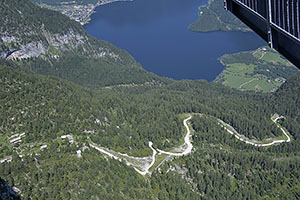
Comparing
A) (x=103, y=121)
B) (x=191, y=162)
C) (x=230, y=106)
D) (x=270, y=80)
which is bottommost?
(x=270, y=80)

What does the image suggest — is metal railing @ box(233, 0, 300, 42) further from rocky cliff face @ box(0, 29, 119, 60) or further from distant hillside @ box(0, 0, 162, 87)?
rocky cliff face @ box(0, 29, 119, 60)

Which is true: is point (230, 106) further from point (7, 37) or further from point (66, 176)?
point (7, 37)

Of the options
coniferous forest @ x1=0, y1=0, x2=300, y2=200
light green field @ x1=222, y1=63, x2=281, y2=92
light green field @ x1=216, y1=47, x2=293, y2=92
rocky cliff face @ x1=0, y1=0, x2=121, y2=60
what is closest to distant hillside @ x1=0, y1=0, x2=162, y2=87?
rocky cliff face @ x1=0, y1=0, x2=121, y2=60

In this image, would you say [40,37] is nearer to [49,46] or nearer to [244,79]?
[49,46]

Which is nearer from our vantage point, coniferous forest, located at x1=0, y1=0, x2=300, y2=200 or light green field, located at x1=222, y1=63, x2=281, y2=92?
coniferous forest, located at x1=0, y1=0, x2=300, y2=200

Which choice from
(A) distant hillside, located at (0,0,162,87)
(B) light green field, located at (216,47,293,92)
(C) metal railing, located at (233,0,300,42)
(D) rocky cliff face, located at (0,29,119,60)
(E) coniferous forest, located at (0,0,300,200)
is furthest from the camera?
(B) light green field, located at (216,47,293,92)

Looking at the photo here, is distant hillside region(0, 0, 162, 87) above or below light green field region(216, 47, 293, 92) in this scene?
above

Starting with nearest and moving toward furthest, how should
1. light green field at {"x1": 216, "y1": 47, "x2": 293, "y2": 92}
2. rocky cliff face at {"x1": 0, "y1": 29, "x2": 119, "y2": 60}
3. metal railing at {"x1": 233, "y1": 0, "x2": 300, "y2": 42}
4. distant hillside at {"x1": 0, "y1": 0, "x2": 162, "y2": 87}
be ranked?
metal railing at {"x1": 233, "y1": 0, "x2": 300, "y2": 42} < rocky cliff face at {"x1": 0, "y1": 29, "x2": 119, "y2": 60} < distant hillside at {"x1": 0, "y1": 0, "x2": 162, "y2": 87} < light green field at {"x1": 216, "y1": 47, "x2": 293, "y2": 92}

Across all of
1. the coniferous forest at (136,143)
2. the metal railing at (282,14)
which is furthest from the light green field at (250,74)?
the metal railing at (282,14)

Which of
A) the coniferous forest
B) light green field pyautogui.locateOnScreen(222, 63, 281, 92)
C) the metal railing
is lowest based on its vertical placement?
light green field pyautogui.locateOnScreen(222, 63, 281, 92)

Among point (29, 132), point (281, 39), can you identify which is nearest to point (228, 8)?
point (281, 39)

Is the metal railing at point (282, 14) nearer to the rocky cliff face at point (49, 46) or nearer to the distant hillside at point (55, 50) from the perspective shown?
the distant hillside at point (55, 50)
